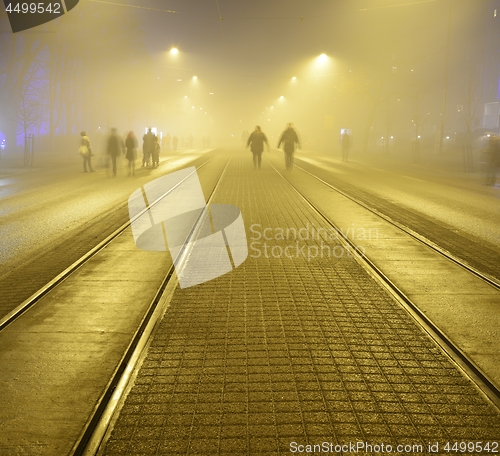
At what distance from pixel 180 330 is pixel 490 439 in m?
2.66

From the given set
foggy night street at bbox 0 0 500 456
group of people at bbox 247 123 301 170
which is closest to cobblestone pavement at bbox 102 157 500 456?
foggy night street at bbox 0 0 500 456

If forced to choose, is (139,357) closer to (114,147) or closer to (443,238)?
(443,238)

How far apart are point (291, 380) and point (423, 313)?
2.09 metres

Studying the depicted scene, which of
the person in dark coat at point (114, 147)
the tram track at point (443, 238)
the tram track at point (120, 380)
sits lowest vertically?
the tram track at point (120, 380)

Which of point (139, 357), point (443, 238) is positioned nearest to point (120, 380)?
point (139, 357)

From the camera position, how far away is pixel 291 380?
4.14 m

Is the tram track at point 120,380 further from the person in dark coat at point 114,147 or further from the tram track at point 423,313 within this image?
the person in dark coat at point 114,147

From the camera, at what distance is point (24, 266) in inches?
307

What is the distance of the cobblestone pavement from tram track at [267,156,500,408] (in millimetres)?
93

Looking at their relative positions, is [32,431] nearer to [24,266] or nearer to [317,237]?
[24,266]

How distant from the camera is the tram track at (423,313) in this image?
13.6 ft

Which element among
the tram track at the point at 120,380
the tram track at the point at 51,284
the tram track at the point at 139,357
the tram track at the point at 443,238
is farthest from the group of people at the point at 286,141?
the tram track at the point at 120,380

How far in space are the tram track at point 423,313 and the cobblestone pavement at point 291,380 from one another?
9cm

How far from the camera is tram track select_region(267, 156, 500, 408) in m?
4.16
